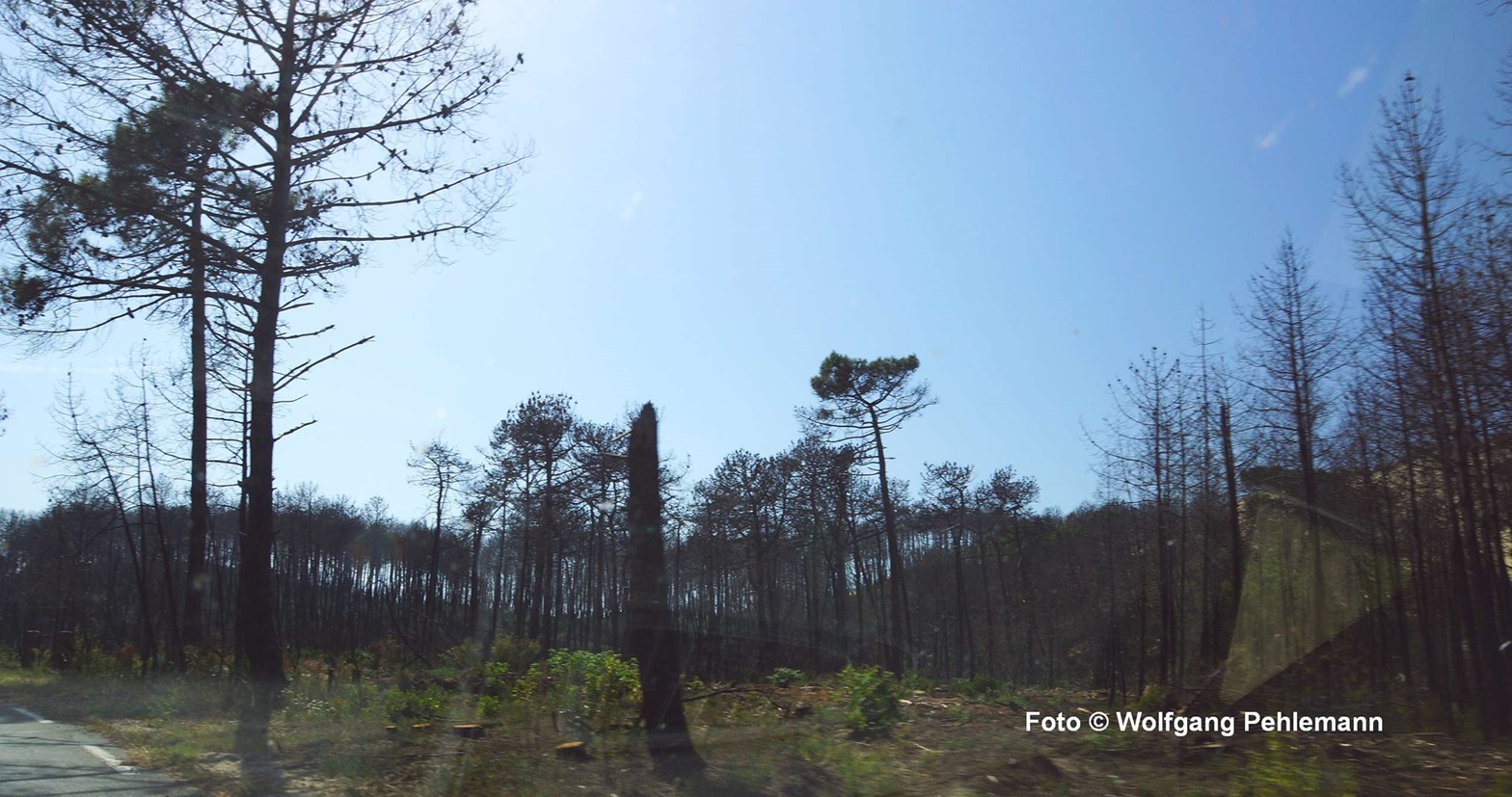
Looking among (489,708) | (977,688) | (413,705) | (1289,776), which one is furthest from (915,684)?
(1289,776)

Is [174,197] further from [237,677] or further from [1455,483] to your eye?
[1455,483]

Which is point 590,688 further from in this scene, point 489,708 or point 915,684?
point 915,684

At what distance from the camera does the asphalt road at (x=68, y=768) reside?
7.94m

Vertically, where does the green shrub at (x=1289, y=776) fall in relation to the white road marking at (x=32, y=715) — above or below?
above

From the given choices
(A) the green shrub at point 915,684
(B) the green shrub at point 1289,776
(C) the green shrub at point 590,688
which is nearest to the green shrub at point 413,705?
(C) the green shrub at point 590,688

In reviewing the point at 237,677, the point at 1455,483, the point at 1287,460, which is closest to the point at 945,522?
the point at 1287,460

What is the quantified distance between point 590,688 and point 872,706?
328cm

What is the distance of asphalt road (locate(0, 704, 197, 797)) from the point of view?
7938 mm

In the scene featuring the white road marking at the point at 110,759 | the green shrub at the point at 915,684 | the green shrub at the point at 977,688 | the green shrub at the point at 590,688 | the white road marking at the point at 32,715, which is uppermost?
the green shrub at the point at 590,688

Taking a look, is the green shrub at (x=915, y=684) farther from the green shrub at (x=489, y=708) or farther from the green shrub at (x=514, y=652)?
the green shrub at (x=489, y=708)

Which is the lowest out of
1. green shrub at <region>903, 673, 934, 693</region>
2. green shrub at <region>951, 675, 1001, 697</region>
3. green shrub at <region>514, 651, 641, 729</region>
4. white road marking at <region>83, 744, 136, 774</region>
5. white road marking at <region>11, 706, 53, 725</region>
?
green shrub at <region>951, 675, 1001, 697</region>

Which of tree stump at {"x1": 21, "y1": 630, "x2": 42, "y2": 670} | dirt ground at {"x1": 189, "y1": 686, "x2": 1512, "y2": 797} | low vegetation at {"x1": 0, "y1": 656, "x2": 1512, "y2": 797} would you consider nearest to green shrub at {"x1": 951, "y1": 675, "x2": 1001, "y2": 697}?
low vegetation at {"x1": 0, "y1": 656, "x2": 1512, "y2": 797}

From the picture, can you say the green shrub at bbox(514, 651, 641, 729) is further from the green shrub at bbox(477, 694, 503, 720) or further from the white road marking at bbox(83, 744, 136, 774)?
the white road marking at bbox(83, 744, 136, 774)

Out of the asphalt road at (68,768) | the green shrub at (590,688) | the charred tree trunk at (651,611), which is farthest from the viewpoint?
the green shrub at (590,688)
